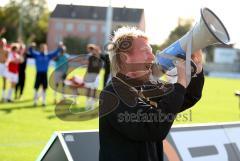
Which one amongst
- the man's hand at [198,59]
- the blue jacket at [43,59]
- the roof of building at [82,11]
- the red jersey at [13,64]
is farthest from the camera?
the red jersey at [13,64]

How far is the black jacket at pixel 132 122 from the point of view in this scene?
9.41 ft

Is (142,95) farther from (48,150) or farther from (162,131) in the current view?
(48,150)

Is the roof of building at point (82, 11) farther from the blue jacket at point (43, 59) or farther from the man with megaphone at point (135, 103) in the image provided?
the blue jacket at point (43, 59)

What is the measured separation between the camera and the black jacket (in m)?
A: 2.87

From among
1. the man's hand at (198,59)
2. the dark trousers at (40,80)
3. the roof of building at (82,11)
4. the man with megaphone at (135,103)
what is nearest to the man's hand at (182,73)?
the man with megaphone at (135,103)

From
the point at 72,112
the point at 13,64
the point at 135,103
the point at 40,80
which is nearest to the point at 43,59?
the point at 40,80

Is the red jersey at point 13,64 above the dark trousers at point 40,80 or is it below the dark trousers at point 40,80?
above

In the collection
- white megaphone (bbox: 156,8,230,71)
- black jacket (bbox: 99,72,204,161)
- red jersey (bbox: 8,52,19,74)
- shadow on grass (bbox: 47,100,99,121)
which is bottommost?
red jersey (bbox: 8,52,19,74)

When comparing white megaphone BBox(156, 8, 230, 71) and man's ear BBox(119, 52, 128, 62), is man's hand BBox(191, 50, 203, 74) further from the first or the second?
man's ear BBox(119, 52, 128, 62)

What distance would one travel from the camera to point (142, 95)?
306 centimetres

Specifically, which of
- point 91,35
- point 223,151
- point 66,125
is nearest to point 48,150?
point 223,151

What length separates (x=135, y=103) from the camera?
295cm

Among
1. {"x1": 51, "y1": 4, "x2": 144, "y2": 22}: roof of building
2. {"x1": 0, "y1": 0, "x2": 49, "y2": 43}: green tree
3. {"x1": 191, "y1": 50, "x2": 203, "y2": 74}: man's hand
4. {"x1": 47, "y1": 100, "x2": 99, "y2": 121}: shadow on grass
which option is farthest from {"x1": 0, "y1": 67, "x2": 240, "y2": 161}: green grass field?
{"x1": 0, "y1": 0, "x2": 49, "y2": 43}: green tree

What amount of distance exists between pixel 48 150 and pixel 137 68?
84.9 inches
